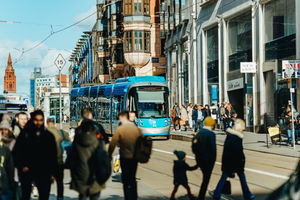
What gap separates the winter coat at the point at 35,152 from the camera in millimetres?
7566

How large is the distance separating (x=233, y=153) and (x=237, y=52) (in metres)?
22.6

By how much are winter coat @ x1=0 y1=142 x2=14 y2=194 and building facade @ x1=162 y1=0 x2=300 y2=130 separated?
1440 centimetres

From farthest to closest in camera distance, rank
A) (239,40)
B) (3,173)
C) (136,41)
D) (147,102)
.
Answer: (136,41) < (239,40) < (147,102) < (3,173)

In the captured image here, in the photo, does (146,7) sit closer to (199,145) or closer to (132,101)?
(132,101)

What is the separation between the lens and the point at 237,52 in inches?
1233

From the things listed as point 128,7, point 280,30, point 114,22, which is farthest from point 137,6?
point 280,30

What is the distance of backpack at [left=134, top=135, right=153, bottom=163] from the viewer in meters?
8.20

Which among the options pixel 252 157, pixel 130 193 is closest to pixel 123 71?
pixel 252 157

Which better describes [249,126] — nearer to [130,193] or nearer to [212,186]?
[212,186]

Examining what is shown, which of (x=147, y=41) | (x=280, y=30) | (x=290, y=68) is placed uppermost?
(x=147, y=41)

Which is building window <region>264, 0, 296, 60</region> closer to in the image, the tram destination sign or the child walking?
the tram destination sign

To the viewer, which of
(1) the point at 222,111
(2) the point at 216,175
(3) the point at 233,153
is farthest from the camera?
(1) the point at 222,111

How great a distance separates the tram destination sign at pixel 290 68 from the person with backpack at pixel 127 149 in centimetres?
1217

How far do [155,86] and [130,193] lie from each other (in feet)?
59.4
